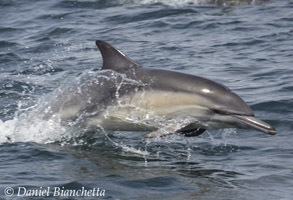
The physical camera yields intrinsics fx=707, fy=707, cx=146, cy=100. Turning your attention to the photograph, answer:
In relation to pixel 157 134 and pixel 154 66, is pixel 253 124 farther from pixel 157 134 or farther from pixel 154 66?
pixel 154 66

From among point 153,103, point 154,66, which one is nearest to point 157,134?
point 153,103

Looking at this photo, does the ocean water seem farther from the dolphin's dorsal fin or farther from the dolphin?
the dolphin's dorsal fin

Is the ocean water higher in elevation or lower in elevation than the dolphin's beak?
lower

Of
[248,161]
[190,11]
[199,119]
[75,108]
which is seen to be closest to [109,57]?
[75,108]

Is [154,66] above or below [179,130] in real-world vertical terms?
below

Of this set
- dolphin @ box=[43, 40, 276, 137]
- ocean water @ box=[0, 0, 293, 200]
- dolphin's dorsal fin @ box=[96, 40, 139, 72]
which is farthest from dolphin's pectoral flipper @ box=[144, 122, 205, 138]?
dolphin's dorsal fin @ box=[96, 40, 139, 72]

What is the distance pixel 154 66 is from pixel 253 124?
20.5 feet

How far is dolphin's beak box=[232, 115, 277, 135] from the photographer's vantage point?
8977 millimetres

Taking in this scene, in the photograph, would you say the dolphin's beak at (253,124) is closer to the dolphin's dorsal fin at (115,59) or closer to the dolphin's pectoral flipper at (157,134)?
the dolphin's pectoral flipper at (157,134)

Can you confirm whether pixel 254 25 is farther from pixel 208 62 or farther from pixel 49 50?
pixel 49 50

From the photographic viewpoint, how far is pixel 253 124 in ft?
29.7

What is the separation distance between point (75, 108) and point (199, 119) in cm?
174

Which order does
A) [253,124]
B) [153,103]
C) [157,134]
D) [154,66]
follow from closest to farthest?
[157,134]
[253,124]
[153,103]
[154,66]

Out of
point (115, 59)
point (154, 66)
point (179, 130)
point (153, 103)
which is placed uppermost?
point (115, 59)
